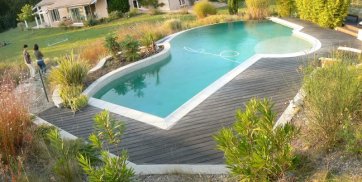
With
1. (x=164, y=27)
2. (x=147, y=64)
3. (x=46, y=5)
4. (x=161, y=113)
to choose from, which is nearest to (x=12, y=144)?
(x=161, y=113)

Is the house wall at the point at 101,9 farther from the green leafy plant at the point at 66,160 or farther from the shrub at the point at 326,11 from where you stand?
the green leafy plant at the point at 66,160

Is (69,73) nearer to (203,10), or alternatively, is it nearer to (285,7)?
(285,7)

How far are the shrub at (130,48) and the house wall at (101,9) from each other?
21616mm

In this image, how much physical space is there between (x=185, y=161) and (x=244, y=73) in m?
4.92

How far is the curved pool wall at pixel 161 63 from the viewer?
8.01 meters

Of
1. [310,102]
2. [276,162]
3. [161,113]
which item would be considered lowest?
[161,113]

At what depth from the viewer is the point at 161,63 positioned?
1364 centimetres

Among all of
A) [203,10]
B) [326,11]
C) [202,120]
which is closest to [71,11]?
[203,10]

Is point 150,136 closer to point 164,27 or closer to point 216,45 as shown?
point 216,45

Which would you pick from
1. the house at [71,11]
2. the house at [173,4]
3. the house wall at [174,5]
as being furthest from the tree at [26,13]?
the house wall at [174,5]

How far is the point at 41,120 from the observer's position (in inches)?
338

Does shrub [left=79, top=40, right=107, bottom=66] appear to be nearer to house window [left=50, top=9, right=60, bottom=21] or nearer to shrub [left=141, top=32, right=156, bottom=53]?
shrub [left=141, top=32, right=156, bottom=53]

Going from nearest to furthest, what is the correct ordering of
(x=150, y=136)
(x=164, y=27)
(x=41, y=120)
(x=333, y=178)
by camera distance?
(x=333, y=178)
(x=150, y=136)
(x=41, y=120)
(x=164, y=27)

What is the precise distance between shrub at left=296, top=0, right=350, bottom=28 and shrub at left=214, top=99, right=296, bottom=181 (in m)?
11.4
